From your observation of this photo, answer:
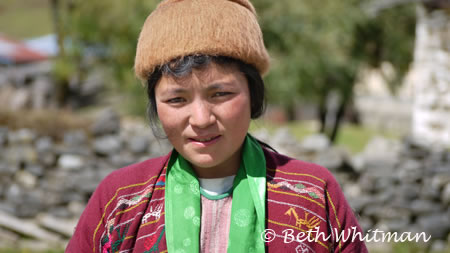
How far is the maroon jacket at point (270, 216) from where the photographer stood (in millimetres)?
→ 1741

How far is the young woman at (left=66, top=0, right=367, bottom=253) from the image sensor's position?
5.56ft

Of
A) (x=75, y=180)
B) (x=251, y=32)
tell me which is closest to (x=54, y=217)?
(x=75, y=180)

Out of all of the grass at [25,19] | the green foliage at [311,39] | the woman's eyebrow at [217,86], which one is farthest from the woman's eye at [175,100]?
the grass at [25,19]

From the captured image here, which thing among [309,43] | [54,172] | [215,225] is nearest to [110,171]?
[54,172]

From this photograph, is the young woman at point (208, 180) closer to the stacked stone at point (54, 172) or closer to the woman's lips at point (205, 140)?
the woman's lips at point (205, 140)

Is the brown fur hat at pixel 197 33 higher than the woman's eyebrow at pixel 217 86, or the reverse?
the brown fur hat at pixel 197 33

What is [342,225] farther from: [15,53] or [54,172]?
[15,53]

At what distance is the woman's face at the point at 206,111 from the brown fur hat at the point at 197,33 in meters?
0.07

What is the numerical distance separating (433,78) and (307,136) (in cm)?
229

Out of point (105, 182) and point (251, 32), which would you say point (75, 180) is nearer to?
point (105, 182)

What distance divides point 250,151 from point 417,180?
4.16 meters

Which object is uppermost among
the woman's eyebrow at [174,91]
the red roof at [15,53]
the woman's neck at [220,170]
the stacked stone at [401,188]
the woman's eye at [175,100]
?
the woman's eyebrow at [174,91]

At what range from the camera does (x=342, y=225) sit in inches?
69.9

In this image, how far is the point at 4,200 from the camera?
6098 millimetres
